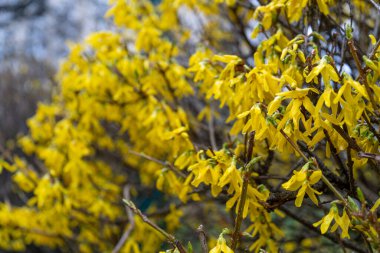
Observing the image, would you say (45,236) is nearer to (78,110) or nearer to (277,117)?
(78,110)

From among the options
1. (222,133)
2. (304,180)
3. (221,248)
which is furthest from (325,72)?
(222,133)

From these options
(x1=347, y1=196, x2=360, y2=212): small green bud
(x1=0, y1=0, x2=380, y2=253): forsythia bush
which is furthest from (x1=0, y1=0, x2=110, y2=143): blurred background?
(x1=347, y1=196, x2=360, y2=212): small green bud

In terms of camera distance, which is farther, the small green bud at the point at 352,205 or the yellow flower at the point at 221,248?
the yellow flower at the point at 221,248

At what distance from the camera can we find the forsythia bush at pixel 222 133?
1387mm

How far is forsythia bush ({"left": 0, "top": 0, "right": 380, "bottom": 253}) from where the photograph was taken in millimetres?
1387

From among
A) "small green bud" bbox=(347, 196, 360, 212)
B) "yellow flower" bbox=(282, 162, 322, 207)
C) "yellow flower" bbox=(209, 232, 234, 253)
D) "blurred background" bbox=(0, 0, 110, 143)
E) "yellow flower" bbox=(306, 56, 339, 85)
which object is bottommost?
"blurred background" bbox=(0, 0, 110, 143)

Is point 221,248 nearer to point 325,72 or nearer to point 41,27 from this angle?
point 325,72

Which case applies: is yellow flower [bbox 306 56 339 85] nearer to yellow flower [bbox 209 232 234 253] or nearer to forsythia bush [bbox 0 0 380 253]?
forsythia bush [bbox 0 0 380 253]

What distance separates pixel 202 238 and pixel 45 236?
257 centimetres

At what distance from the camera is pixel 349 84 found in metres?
1.29

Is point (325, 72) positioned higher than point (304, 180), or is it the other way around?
point (325, 72)

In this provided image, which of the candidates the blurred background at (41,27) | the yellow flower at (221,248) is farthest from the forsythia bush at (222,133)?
the blurred background at (41,27)

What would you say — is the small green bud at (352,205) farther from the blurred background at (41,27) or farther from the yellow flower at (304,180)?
the blurred background at (41,27)

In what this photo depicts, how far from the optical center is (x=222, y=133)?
10.3ft
